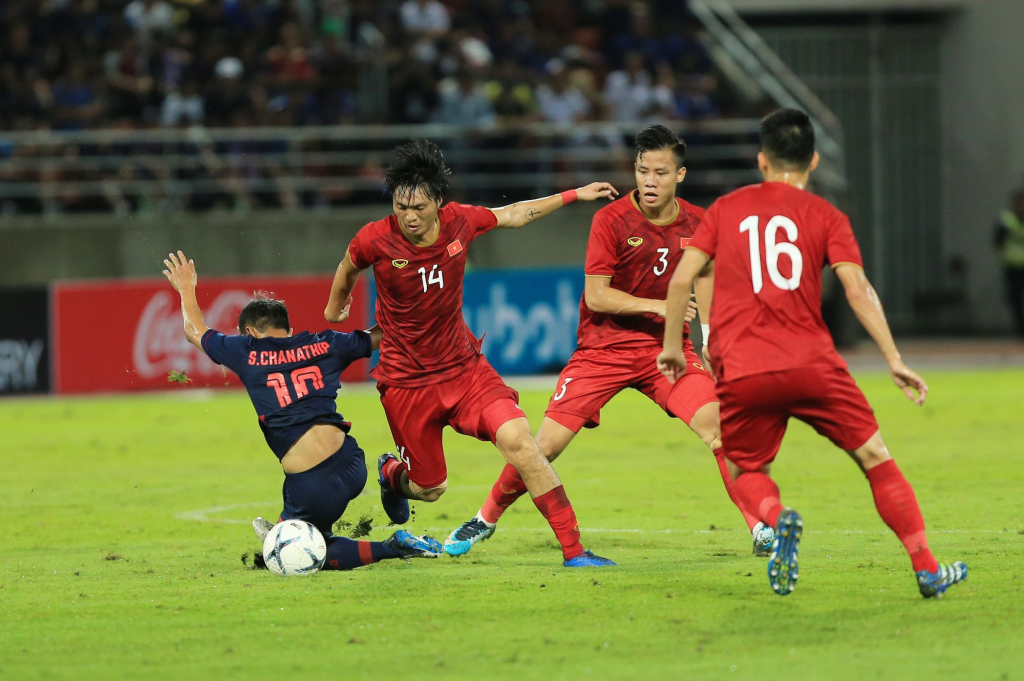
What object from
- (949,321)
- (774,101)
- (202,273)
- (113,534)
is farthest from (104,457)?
(949,321)

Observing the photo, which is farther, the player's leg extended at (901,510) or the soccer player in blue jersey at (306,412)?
the soccer player in blue jersey at (306,412)

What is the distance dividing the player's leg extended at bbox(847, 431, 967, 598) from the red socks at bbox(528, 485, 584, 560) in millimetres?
1765

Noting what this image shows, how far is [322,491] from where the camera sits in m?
7.30

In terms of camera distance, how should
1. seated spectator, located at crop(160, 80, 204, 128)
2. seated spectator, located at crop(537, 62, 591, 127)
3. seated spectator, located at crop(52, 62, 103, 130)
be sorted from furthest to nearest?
seated spectator, located at crop(537, 62, 591, 127) → seated spectator, located at crop(160, 80, 204, 128) → seated spectator, located at crop(52, 62, 103, 130)

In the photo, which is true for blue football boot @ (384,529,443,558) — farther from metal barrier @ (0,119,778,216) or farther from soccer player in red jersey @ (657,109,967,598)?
→ metal barrier @ (0,119,778,216)

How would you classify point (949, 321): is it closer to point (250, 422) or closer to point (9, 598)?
point (250, 422)

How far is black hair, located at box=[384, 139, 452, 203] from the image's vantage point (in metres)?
7.29

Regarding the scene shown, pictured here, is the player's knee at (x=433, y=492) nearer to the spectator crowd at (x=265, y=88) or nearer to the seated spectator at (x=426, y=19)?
the spectator crowd at (x=265, y=88)

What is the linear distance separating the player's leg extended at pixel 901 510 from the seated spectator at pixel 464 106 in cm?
1666

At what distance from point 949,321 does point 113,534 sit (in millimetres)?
21523

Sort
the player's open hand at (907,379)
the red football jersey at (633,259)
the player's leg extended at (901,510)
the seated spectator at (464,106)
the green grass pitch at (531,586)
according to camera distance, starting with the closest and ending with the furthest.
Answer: the green grass pitch at (531,586), the player's open hand at (907,379), the player's leg extended at (901,510), the red football jersey at (633,259), the seated spectator at (464,106)

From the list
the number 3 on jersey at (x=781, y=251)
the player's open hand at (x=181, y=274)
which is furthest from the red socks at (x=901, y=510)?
the player's open hand at (x=181, y=274)

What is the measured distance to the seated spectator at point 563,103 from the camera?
884 inches

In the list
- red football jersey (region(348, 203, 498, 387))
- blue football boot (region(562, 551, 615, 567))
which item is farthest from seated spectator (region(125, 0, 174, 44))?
blue football boot (region(562, 551, 615, 567))
